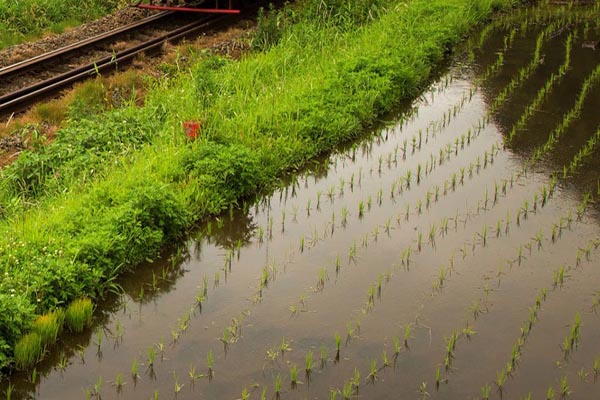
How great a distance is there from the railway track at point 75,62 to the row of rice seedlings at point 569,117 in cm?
605

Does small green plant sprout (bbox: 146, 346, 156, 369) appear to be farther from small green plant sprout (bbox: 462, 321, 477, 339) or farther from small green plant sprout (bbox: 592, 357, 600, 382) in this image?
small green plant sprout (bbox: 592, 357, 600, 382)

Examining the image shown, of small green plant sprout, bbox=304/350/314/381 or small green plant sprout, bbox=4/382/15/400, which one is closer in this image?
small green plant sprout, bbox=4/382/15/400

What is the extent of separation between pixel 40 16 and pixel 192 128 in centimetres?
711

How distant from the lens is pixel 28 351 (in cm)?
635

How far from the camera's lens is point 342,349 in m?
6.57

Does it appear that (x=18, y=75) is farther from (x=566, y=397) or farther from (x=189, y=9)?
(x=566, y=397)

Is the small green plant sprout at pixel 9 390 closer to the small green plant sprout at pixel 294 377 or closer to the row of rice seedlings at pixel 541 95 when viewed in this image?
the small green plant sprout at pixel 294 377

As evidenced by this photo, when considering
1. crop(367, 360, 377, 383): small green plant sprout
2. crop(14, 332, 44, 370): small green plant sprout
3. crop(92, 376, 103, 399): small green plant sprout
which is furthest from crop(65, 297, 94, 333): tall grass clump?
crop(367, 360, 377, 383): small green plant sprout

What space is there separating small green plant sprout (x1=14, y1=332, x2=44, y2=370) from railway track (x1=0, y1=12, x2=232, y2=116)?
521 centimetres

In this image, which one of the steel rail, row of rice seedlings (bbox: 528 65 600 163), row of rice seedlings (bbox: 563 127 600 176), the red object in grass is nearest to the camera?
row of rice seedlings (bbox: 563 127 600 176)

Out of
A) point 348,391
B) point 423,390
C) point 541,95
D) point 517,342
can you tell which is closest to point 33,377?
point 348,391

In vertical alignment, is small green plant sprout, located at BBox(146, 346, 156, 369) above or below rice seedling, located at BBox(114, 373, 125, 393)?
above

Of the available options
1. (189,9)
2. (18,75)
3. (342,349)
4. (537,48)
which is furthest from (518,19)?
(342,349)

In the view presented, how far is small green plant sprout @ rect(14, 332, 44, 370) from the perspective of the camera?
6.32m
